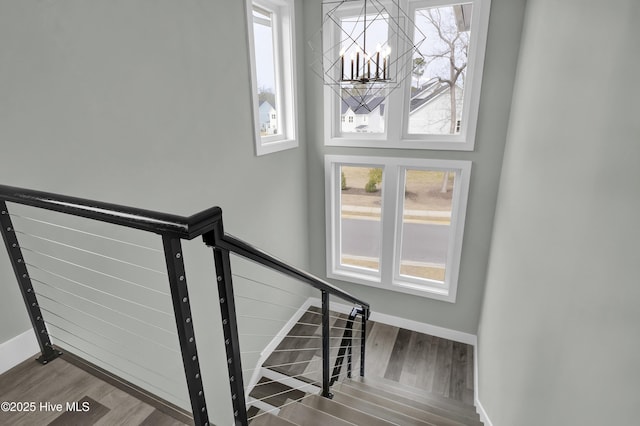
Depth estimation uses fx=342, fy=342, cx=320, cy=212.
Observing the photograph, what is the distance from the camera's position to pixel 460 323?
4.02m

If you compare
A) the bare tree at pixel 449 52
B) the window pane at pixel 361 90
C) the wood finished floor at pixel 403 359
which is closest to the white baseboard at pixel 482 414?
the wood finished floor at pixel 403 359

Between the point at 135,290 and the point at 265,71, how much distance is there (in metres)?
2.34

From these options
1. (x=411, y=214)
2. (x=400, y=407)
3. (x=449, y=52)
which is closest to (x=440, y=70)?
(x=449, y=52)

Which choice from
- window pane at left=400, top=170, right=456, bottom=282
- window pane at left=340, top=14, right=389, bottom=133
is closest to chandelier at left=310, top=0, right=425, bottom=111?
window pane at left=340, top=14, right=389, bottom=133

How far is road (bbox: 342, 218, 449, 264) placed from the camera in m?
3.99

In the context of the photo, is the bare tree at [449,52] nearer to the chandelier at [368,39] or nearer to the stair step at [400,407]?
the chandelier at [368,39]

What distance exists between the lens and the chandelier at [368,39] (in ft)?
11.2

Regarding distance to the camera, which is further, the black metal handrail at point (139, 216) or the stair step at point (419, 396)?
the stair step at point (419, 396)

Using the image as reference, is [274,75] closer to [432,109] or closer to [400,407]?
[432,109]

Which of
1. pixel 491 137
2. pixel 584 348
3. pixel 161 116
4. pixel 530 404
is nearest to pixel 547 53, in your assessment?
pixel 491 137

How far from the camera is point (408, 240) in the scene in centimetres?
414

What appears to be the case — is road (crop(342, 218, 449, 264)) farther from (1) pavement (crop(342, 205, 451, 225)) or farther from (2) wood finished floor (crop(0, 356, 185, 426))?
(2) wood finished floor (crop(0, 356, 185, 426))

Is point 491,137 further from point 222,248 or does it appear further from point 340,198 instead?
point 222,248

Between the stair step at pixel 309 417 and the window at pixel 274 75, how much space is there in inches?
82.6
